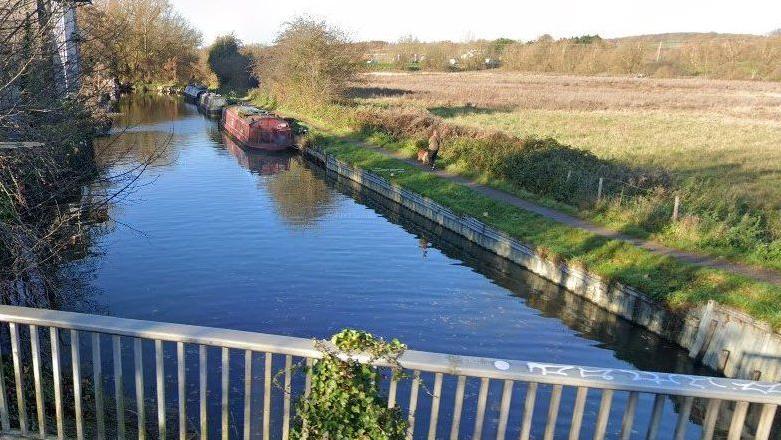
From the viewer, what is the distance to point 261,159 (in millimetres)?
30938

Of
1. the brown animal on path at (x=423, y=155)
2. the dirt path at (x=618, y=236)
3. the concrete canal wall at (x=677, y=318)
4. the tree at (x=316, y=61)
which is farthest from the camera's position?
the tree at (x=316, y=61)

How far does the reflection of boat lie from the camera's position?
2854 cm

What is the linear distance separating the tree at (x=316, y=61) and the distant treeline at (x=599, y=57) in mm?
35747

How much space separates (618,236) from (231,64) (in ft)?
218

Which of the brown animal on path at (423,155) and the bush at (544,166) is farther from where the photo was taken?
the brown animal on path at (423,155)

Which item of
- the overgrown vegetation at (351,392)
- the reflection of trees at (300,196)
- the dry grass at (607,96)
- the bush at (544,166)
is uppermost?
the dry grass at (607,96)

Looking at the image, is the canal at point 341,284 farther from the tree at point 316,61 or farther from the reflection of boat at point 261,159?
the tree at point 316,61

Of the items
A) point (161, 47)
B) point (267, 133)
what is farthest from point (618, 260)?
point (161, 47)

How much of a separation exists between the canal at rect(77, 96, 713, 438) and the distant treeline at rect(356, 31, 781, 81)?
62.2 meters

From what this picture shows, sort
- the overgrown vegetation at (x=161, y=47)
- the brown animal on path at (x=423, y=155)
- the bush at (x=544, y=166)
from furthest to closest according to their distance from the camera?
the overgrown vegetation at (x=161, y=47) → the brown animal on path at (x=423, y=155) → the bush at (x=544, y=166)

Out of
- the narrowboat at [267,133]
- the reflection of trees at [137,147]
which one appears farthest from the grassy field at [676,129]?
the reflection of trees at [137,147]

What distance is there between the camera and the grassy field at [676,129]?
14414 mm

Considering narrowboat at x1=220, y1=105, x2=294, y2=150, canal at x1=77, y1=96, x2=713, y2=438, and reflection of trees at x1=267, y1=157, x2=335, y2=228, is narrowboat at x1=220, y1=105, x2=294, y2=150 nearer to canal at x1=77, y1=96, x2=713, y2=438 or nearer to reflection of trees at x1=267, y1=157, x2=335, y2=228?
reflection of trees at x1=267, y1=157, x2=335, y2=228

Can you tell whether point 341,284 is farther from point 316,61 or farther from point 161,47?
point 161,47
